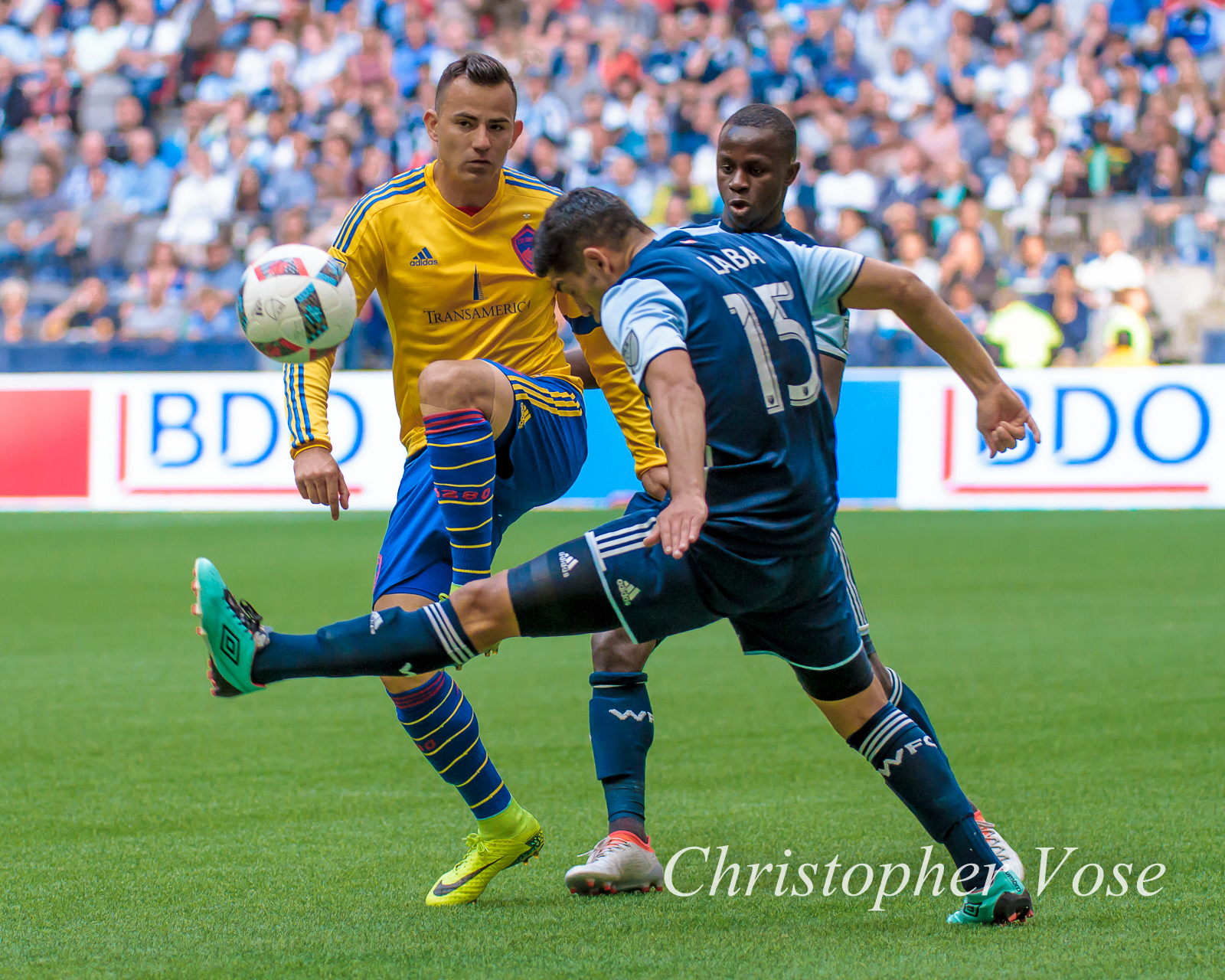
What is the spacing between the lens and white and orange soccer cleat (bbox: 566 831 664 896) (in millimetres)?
4133

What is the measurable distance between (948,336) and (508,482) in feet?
4.53

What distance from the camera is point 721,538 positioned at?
11.7 feet

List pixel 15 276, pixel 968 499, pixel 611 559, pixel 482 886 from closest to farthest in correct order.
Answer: pixel 611 559
pixel 482 886
pixel 968 499
pixel 15 276

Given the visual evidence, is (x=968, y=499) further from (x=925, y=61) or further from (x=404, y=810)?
(x=404, y=810)

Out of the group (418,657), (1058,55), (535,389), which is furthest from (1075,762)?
(1058,55)

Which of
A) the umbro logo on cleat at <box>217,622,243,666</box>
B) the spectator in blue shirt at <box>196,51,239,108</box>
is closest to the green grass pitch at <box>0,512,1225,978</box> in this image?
the umbro logo on cleat at <box>217,622,243,666</box>

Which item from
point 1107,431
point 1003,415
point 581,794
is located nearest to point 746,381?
point 1003,415

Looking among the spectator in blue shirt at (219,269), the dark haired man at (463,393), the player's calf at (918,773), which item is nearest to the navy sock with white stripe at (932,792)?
the player's calf at (918,773)

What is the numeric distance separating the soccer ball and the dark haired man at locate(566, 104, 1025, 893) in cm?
102

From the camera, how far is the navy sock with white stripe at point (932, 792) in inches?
148

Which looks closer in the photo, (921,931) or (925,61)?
(921,931)

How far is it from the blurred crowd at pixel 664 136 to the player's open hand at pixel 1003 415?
A: 1060cm

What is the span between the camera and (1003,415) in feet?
12.7

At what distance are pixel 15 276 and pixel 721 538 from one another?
14.9 m
